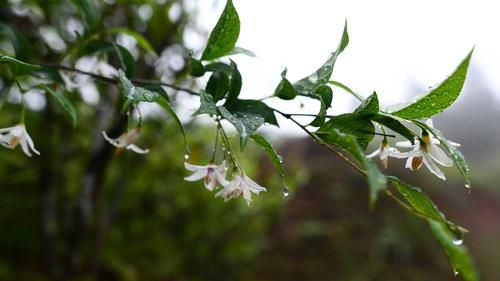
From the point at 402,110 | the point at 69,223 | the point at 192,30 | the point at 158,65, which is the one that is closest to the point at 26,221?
the point at 69,223

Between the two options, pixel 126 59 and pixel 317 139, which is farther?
pixel 126 59

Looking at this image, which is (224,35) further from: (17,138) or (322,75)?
(17,138)

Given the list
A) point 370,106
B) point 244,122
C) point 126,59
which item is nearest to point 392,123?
point 370,106

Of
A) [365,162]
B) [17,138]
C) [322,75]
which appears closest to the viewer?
[365,162]

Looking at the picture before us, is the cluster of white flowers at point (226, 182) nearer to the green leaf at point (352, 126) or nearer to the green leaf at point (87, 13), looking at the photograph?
the green leaf at point (352, 126)

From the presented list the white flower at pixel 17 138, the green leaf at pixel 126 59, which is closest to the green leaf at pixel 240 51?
the green leaf at pixel 126 59

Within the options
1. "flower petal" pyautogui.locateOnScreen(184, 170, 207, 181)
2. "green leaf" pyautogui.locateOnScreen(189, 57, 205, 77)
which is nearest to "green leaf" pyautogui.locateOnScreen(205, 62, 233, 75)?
"green leaf" pyautogui.locateOnScreen(189, 57, 205, 77)

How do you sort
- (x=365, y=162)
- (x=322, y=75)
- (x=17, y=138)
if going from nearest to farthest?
(x=365, y=162)
(x=322, y=75)
(x=17, y=138)
